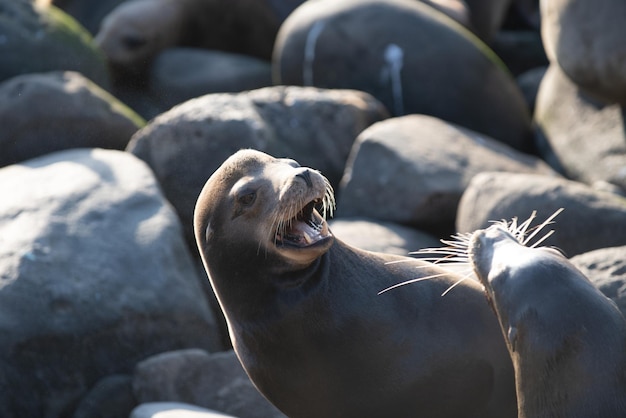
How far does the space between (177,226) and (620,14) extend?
3941mm

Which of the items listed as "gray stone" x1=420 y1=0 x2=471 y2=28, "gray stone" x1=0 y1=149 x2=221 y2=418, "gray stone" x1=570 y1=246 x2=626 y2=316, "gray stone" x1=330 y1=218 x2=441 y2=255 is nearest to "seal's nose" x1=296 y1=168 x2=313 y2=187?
"gray stone" x1=570 y1=246 x2=626 y2=316

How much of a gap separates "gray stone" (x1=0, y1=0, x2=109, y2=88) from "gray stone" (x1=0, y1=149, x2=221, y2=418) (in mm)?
3277

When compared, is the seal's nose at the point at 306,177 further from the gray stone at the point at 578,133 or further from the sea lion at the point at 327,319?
the gray stone at the point at 578,133

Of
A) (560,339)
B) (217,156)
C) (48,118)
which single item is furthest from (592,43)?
(560,339)

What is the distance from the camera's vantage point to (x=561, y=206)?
7.57 m

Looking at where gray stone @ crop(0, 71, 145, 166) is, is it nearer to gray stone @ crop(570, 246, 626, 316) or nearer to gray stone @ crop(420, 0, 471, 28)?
gray stone @ crop(420, 0, 471, 28)

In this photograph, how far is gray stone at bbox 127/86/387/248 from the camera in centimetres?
881

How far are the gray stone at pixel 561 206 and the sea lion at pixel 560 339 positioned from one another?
3110 mm

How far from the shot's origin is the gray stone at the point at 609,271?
6.09 metres

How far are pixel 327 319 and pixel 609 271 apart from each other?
1.81 metres

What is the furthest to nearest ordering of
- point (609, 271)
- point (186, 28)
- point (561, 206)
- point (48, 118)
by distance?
point (186, 28) → point (48, 118) → point (561, 206) → point (609, 271)

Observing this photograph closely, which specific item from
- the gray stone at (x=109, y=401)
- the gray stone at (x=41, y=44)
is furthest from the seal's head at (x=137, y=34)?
the gray stone at (x=109, y=401)

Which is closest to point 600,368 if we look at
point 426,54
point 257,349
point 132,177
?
point 257,349

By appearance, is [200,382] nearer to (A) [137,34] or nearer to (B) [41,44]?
(B) [41,44]
